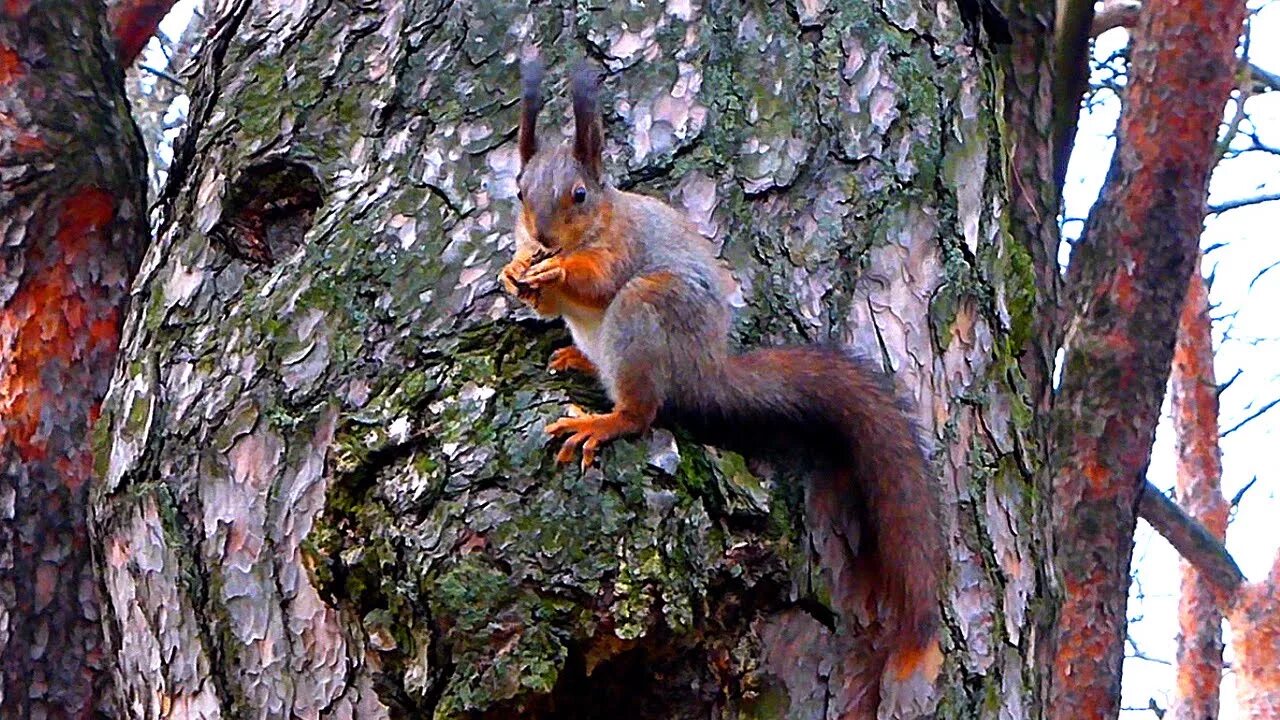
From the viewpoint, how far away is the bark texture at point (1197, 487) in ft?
17.2

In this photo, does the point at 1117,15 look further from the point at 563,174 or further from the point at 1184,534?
the point at 563,174

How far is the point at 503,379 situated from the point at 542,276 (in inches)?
5.5

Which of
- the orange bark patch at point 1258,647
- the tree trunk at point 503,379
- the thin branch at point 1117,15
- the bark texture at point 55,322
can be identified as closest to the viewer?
→ the tree trunk at point 503,379

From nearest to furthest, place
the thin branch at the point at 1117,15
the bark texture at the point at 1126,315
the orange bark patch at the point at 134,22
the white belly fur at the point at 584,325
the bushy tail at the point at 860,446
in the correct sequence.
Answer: the bushy tail at the point at 860,446
the white belly fur at the point at 584,325
the bark texture at the point at 1126,315
the orange bark patch at the point at 134,22
the thin branch at the point at 1117,15

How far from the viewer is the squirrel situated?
5.16ft

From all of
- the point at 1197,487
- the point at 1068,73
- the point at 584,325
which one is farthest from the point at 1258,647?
the point at 584,325

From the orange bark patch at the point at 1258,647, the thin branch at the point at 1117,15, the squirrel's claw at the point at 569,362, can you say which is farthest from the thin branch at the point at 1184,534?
the squirrel's claw at the point at 569,362

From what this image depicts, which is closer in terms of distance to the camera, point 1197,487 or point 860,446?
point 860,446

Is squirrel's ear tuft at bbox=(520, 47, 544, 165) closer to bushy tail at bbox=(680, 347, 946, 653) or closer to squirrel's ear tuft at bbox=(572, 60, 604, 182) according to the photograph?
squirrel's ear tuft at bbox=(572, 60, 604, 182)

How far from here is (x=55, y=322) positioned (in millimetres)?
2473

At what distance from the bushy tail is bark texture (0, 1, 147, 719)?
131 centimetres

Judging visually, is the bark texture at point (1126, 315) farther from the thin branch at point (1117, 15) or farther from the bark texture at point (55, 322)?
the bark texture at point (55, 322)

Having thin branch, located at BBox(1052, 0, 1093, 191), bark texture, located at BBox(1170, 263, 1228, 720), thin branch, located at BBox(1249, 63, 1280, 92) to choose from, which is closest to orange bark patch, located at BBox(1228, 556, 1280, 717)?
A: bark texture, located at BBox(1170, 263, 1228, 720)

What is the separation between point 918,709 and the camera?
1.61 meters
